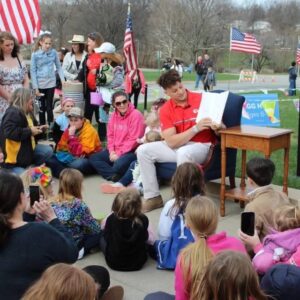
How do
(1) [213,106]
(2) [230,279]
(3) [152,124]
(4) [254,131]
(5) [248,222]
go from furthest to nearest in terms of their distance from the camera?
(3) [152,124]
(1) [213,106]
(4) [254,131]
(5) [248,222]
(2) [230,279]

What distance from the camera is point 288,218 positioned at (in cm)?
299

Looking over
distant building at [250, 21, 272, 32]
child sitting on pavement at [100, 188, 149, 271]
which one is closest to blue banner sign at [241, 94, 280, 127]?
child sitting on pavement at [100, 188, 149, 271]

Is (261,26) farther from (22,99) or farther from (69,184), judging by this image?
(69,184)

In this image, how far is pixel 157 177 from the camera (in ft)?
19.2

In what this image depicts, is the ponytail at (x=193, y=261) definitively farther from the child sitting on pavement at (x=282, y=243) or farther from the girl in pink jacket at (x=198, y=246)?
the child sitting on pavement at (x=282, y=243)

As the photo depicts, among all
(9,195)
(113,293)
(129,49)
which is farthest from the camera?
(129,49)

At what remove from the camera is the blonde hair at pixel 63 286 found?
1.84 metres

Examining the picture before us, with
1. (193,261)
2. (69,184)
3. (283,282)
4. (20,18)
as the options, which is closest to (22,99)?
(69,184)

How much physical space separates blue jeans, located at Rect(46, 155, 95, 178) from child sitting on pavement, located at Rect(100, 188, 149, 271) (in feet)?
9.56

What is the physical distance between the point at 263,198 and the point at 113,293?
50.4 inches

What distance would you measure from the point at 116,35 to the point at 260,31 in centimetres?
2104

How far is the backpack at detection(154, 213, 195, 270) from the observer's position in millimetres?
3934

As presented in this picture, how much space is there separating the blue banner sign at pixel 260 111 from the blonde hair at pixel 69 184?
6.80 meters

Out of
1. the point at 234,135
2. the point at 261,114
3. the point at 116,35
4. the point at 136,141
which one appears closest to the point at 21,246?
the point at 234,135
